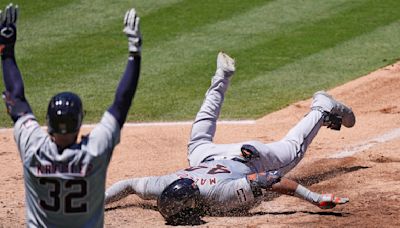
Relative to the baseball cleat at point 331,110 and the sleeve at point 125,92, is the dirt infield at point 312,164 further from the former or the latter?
the sleeve at point 125,92

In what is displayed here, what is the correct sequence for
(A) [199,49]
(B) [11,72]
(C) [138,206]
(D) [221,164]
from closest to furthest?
(B) [11,72], (D) [221,164], (C) [138,206], (A) [199,49]

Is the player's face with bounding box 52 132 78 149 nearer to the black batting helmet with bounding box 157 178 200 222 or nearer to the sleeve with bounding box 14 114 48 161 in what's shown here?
the sleeve with bounding box 14 114 48 161

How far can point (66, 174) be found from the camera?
4504 millimetres

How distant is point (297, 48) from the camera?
41.3 feet

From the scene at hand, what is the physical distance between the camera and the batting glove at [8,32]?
15.7 feet

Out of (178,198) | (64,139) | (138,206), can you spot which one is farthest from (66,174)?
(138,206)

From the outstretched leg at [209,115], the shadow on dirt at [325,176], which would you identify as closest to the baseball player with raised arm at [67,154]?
the outstretched leg at [209,115]

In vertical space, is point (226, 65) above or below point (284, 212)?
above

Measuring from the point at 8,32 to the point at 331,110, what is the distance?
4395mm

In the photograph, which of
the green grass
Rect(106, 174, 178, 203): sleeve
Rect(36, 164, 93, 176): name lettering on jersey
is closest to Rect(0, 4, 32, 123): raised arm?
Rect(36, 164, 93, 176): name lettering on jersey

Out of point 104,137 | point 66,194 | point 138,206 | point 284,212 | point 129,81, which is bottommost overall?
point 138,206

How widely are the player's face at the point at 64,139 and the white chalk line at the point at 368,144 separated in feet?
15.9

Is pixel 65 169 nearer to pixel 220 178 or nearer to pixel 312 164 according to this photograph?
pixel 220 178

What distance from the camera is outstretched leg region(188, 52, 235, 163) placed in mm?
8047
